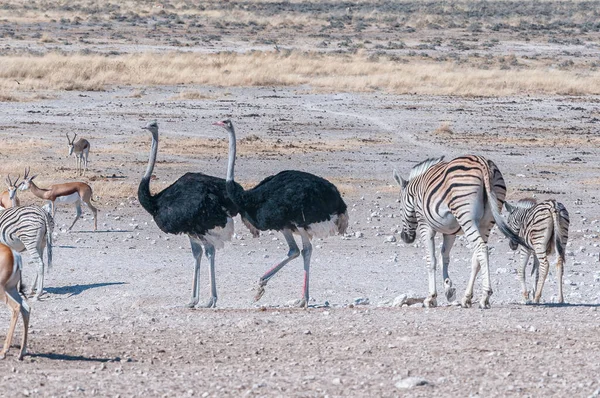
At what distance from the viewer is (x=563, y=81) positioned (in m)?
39.7

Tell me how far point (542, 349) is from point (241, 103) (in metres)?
26.2

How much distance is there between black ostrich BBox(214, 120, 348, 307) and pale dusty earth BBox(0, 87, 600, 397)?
792 millimetres

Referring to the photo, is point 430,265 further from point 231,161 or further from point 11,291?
point 11,291

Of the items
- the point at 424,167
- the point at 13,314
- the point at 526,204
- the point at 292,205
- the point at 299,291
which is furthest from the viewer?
the point at 526,204

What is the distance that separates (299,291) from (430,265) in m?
2.14

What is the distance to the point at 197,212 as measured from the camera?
11367mm

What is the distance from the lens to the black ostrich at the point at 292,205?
11234 millimetres

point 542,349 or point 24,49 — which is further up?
point 24,49

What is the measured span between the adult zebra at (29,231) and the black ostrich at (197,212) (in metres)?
1.63

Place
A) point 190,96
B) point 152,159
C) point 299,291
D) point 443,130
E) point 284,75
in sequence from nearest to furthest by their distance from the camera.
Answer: point 152,159, point 299,291, point 443,130, point 190,96, point 284,75

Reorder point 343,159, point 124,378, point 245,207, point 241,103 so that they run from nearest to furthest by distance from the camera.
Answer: point 124,378 < point 245,207 < point 343,159 < point 241,103

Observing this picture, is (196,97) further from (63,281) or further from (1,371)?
(1,371)

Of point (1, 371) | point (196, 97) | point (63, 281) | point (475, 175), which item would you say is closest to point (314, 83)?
point (196, 97)

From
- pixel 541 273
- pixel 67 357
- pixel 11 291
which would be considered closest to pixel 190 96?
pixel 541 273
